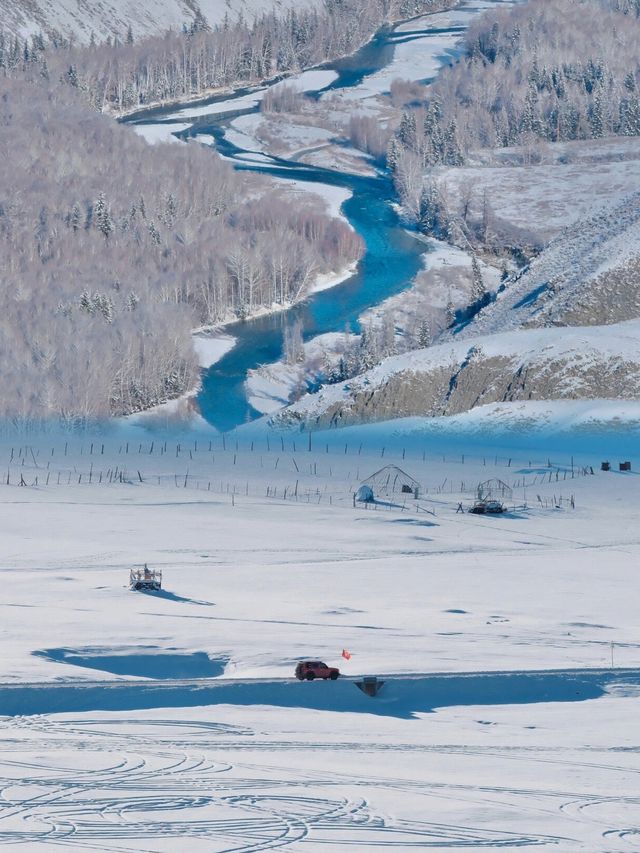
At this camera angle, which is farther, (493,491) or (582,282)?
(582,282)

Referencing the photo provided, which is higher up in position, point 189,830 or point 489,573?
point 489,573

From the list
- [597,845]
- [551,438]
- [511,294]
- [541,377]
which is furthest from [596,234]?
[597,845]

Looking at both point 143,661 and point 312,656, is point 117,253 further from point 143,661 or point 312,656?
point 312,656

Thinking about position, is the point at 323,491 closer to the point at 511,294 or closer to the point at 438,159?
the point at 511,294

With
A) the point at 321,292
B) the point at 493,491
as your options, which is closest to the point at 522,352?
the point at 493,491

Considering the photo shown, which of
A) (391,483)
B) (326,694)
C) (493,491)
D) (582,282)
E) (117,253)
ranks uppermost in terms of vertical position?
(117,253)

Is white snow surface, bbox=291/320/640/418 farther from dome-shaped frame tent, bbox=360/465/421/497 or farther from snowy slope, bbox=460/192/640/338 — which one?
dome-shaped frame tent, bbox=360/465/421/497

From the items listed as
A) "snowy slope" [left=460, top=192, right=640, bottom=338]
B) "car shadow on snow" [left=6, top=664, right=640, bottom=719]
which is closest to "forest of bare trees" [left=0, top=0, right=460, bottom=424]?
"snowy slope" [left=460, top=192, right=640, bottom=338]
